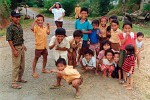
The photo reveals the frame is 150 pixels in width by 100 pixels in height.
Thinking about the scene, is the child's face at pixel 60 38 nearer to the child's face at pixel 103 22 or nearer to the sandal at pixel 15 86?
the sandal at pixel 15 86

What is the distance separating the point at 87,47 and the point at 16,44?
6.51 ft

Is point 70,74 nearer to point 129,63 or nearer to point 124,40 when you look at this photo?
point 129,63

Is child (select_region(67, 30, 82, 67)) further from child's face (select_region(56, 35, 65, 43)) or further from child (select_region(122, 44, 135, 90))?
child (select_region(122, 44, 135, 90))

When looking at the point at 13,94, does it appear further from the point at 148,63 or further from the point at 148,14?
the point at 148,14

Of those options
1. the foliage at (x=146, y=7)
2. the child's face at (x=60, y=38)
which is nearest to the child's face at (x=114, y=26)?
the child's face at (x=60, y=38)

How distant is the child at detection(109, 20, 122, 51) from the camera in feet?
23.0

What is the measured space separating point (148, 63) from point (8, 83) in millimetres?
4312

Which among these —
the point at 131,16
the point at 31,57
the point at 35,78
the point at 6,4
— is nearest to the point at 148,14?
the point at 131,16

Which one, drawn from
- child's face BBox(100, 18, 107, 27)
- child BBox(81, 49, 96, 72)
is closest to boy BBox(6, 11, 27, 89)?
child BBox(81, 49, 96, 72)

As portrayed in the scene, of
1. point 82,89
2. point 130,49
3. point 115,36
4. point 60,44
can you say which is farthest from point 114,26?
point 82,89

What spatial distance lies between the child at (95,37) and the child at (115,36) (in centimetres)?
35

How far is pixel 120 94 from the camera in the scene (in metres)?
5.95

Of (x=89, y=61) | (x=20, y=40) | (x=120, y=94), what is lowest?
(x=120, y=94)

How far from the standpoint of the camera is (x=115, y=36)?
23.5 feet
